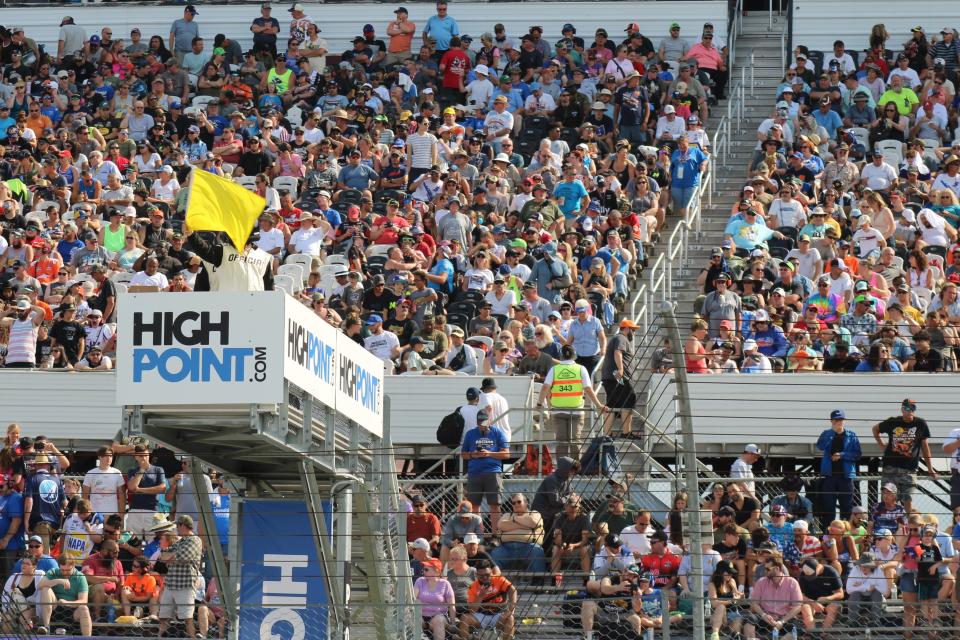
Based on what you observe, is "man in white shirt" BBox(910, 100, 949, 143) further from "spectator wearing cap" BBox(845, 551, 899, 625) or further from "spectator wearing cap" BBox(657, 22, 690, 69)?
"spectator wearing cap" BBox(845, 551, 899, 625)

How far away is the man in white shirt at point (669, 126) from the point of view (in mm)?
28672

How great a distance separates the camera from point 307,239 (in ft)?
85.1

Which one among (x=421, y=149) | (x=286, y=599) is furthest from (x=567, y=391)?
(x=421, y=149)

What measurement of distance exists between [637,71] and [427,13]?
489 centimetres

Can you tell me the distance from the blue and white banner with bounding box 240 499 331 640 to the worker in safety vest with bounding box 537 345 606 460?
691cm

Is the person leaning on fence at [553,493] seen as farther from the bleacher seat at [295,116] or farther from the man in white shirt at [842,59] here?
the bleacher seat at [295,116]

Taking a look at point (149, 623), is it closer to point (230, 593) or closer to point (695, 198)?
point (230, 593)

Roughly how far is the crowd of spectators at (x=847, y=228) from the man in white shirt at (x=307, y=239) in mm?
5245

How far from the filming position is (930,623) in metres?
16.4

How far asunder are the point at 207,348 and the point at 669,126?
1712cm

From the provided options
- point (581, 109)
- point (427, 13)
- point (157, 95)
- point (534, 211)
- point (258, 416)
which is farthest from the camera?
point (427, 13)

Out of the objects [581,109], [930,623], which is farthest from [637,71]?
[930,623]

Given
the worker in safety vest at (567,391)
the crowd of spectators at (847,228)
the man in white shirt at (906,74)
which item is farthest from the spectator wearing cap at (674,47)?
the worker in safety vest at (567,391)

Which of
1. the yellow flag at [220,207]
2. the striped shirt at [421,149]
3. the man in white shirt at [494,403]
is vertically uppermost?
the striped shirt at [421,149]
